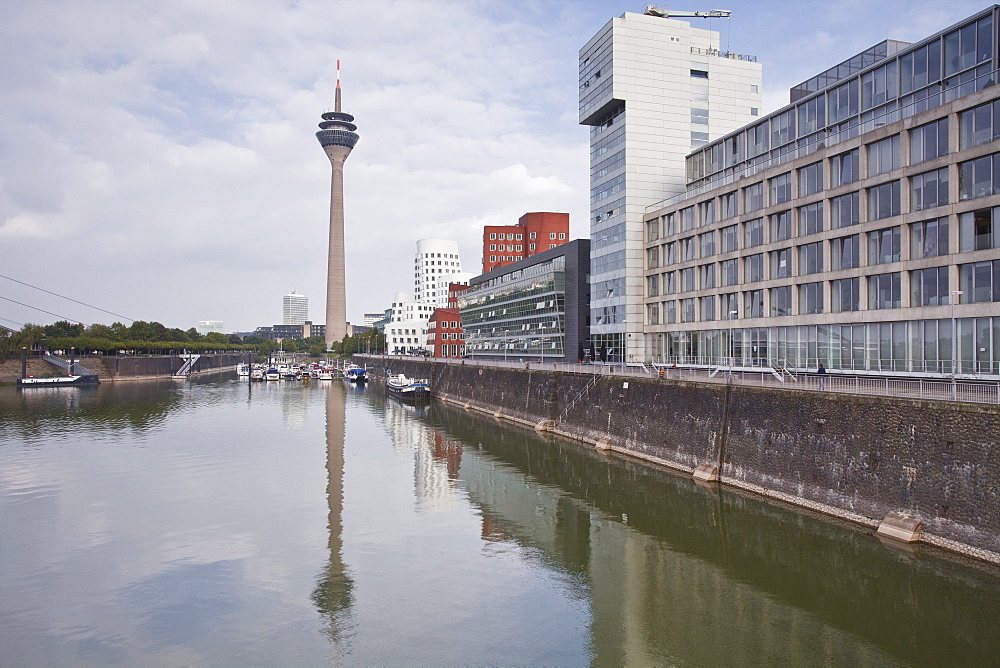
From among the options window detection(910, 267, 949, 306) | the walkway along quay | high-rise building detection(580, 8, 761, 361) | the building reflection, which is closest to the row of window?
window detection(910, 267, 949, 306)

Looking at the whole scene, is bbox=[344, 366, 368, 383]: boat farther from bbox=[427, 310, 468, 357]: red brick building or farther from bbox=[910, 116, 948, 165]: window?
bbox=[910, 116, 948, 165]: window

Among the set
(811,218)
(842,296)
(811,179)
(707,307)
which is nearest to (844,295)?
(842,296)

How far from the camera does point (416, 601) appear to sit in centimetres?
2147

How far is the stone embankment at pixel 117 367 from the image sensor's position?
131 m

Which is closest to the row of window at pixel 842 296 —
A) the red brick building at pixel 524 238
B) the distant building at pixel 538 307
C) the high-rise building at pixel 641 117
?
the high-rise building at pixel 641 117

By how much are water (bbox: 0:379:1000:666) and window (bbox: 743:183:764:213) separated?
2322 cm

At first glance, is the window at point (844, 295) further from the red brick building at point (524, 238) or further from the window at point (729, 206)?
the red brick building at point (524, 238)

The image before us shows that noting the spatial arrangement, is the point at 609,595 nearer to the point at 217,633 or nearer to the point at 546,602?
the point at 546,602

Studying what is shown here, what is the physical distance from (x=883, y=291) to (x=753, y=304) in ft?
41.6

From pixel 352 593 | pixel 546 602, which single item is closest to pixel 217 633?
pixel 352 593

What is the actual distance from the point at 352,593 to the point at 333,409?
215 feet

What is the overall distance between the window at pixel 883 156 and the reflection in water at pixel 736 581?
2204 cm

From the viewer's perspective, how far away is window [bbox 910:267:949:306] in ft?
120

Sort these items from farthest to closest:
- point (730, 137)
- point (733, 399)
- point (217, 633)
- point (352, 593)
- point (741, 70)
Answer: point (741, 70), point (730, 137), point (733, 399), point (352, 593), point (217, 633)
